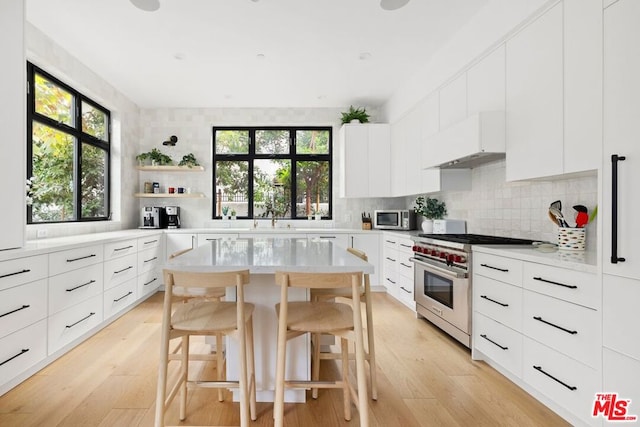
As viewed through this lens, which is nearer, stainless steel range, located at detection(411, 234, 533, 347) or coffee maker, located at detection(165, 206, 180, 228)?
stainless steel range, located at detection(411, 234, 533, 347)

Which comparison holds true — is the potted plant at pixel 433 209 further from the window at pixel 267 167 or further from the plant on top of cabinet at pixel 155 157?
the plant on top of cabinet at pixel 155 157

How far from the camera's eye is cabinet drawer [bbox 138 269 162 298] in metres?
3.98

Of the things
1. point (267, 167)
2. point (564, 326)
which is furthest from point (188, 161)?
point (564, 326)

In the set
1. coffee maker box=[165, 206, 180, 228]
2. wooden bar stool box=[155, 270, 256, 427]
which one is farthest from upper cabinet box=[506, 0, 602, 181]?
coffee maker box=[165, 206, 180, 228]

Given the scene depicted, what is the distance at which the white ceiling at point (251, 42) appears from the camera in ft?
9.10

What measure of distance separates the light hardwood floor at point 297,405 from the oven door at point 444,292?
0.28 m

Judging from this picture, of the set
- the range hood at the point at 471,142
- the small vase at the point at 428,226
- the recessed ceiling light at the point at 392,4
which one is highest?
the recessed ceiling light at the point at 392,4

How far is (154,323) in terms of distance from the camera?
3334 millimetres

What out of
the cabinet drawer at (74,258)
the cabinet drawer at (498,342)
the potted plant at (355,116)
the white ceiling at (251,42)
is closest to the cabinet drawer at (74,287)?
the cabinet drawer at (74,258)

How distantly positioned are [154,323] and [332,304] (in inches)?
93.6

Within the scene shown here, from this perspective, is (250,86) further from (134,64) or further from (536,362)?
(536,362)

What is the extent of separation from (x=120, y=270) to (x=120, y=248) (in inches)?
9.2

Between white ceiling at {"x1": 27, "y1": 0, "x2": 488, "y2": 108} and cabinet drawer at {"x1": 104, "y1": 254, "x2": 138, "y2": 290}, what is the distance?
7.29 feet

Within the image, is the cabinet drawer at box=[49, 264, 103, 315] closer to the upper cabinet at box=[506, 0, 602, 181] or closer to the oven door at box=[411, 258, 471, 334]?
the oven door at box=[411, 258, 471, 334]
